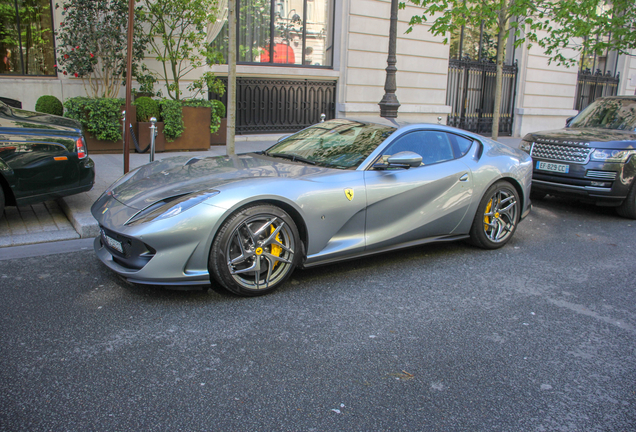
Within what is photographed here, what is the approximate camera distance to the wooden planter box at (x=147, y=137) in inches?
410

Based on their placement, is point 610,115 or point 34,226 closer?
point 34,226

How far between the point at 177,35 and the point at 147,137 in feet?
9.12

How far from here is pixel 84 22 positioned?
33.7 feet

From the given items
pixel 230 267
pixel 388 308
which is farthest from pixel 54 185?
pixel 388 308

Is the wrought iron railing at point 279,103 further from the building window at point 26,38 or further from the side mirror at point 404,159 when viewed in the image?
the side mirror at point 404,159

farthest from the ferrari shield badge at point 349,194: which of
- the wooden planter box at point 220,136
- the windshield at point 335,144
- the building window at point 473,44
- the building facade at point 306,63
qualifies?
the building window at point 473,44

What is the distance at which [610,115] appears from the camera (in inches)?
340

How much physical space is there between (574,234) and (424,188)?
282cm

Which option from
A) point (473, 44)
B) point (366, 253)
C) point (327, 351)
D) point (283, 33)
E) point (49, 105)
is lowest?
point (327, 351)

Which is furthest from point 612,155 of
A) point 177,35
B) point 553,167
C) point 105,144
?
point 177,35

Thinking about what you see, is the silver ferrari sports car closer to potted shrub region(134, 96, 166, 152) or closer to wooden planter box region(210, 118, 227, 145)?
potted shrub region(134, 96, 166, 152)

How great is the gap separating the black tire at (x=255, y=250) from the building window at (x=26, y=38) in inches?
383

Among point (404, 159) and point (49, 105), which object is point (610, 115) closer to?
point (404, 159)

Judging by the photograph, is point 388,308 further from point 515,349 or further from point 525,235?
point 525,235
